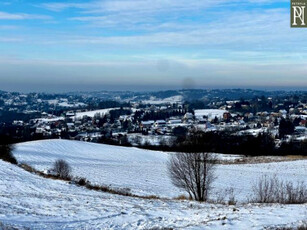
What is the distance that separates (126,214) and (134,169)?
2662 cm

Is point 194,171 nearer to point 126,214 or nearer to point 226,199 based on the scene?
point 226,199

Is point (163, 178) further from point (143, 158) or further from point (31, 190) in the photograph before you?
point (143, 158)

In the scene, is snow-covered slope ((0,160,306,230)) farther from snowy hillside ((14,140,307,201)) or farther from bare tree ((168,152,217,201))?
snowy hillside ((14,140,307,201))

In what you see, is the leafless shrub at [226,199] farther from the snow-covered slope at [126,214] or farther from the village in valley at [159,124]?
the village in valley at [159,124]

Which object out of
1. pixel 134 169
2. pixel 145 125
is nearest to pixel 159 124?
pixel 145 125

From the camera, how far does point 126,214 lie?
10.1m

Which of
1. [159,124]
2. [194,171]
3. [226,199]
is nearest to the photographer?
[194,171]

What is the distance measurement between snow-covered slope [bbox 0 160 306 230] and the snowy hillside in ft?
29.3

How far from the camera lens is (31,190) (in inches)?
601

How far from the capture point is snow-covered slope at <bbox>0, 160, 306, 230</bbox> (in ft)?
28.2

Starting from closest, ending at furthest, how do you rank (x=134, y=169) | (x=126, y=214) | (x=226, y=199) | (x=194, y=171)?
(x=126, y=214) < (x=194, y=171) < (x=226, y=199) < (x=134, y=169)

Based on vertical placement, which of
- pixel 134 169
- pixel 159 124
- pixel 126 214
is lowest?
pixel 159 124

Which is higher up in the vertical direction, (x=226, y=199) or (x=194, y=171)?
(x=194, y=171)

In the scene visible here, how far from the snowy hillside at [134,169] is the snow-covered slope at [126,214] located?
29.3 feet
